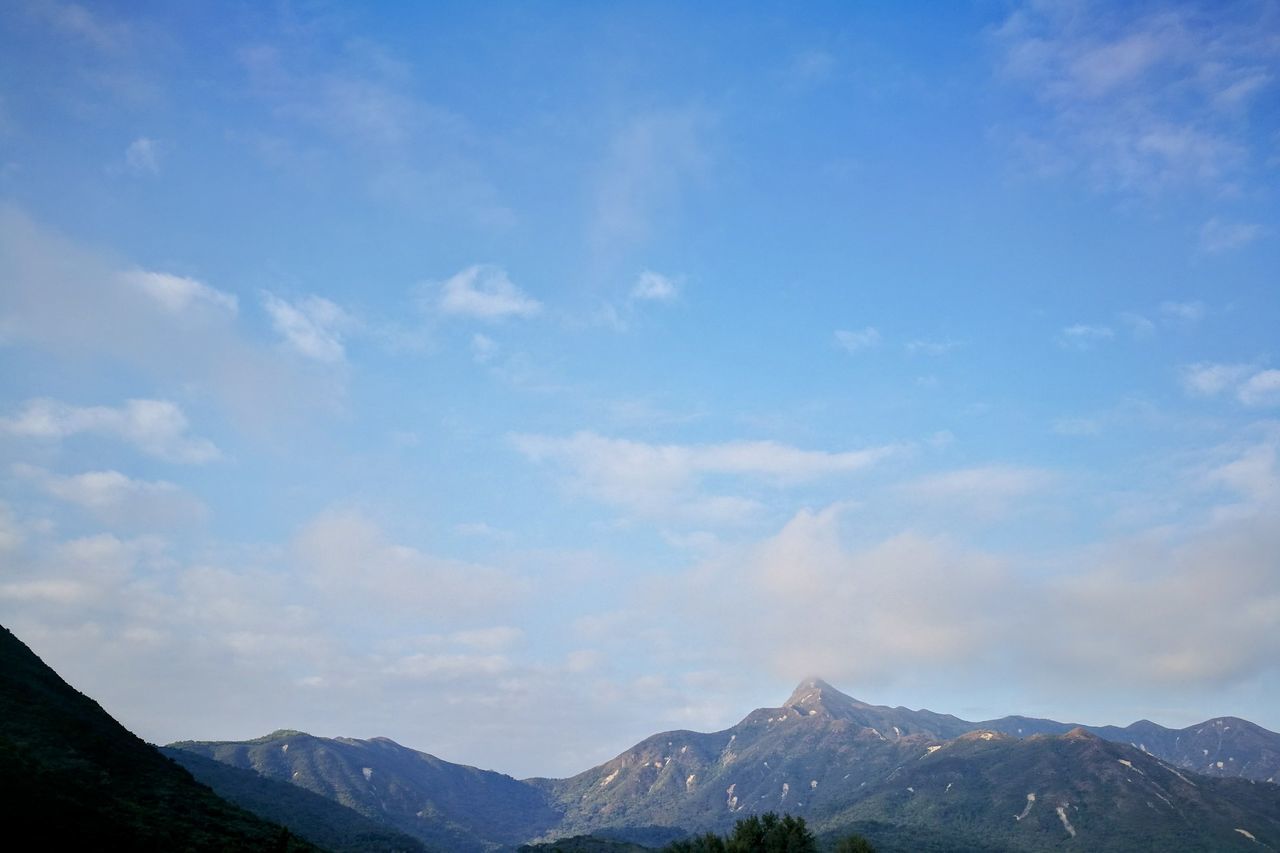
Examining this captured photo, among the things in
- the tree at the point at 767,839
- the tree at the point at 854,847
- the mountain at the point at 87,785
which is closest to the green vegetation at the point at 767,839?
the tree at the point at 767,839

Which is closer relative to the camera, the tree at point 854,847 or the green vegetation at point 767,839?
the green vegetation at point 767,839

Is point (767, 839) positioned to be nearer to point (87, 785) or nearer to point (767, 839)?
point (767, 839)

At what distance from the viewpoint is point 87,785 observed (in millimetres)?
117688

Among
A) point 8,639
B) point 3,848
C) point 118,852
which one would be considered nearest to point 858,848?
point 118,852

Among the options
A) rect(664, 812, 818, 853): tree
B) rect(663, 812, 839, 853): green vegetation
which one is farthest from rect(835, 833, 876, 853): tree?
rect(664, 812, 818, 853): tree

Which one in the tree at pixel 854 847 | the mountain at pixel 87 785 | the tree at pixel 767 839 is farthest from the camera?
the tree at pixel 854 847

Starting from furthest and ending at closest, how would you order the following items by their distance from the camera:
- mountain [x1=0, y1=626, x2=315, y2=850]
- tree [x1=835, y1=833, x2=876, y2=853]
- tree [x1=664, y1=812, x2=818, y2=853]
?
tree [x1=835, y1=833, x2=876, y2=853], tree [x1=664, y1=812, x2=818, y2=853], mountain [x1=0, y1=626, x2=315, y2=850]

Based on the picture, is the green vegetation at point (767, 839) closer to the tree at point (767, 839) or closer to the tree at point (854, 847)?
the tree at point (767, 839)

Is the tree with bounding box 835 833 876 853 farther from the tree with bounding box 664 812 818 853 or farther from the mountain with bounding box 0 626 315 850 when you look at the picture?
the mountain with bounding box 0 626 315 850

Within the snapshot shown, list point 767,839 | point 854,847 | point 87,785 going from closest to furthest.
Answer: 1. point 87,785
2. point 767,839
3. point 854,847

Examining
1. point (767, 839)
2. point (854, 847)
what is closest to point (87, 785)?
point (767, 839)

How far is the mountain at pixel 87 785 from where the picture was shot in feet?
337

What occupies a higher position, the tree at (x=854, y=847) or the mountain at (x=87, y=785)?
the mountain at (x=87, y=785)

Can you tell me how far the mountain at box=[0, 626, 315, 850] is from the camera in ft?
337
